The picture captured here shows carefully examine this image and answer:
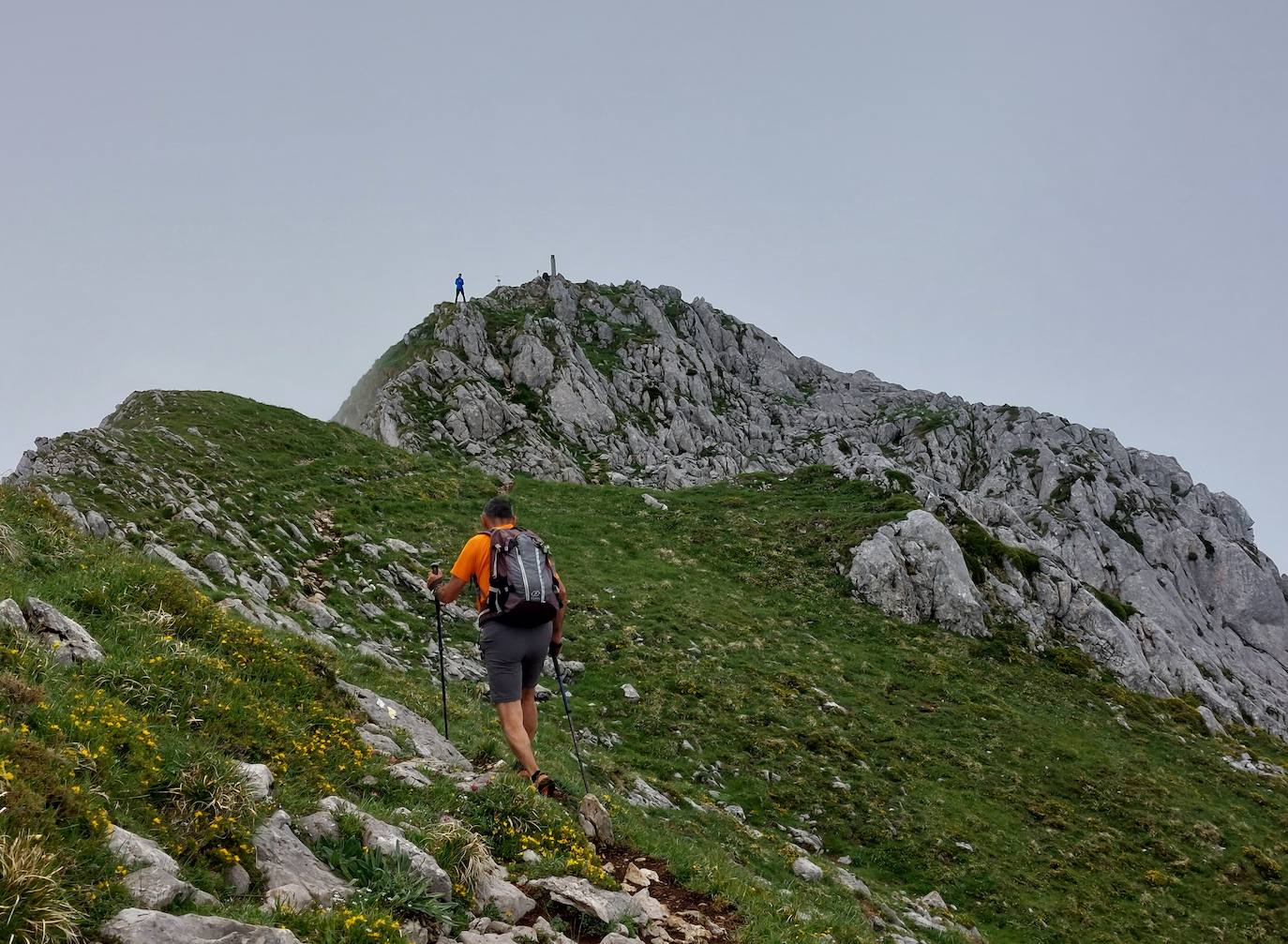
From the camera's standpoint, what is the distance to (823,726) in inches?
931

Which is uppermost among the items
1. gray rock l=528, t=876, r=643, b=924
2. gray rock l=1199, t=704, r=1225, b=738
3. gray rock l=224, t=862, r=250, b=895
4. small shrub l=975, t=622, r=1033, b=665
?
small shrub l=975, t=622, r=1033, b=665

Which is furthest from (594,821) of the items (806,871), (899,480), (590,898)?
(899,480)

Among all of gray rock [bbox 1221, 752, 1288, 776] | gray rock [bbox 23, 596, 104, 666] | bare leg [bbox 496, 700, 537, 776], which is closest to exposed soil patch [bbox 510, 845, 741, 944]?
bare leg [bbox 496, 700, 537, 776]

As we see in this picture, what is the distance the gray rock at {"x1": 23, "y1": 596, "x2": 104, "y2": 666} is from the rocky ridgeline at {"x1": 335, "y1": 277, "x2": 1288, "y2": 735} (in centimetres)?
3409

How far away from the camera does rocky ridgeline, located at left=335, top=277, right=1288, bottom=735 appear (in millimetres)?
40438

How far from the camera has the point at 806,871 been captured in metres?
14.7

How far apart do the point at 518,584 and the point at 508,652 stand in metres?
1.05

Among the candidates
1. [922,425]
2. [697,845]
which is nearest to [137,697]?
[697,845]

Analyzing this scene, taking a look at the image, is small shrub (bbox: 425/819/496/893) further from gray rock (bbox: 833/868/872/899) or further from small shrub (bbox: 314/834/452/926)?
gray rock (bbox: 833/868/872/899)

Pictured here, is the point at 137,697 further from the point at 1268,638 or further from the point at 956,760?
the point at 1268,638

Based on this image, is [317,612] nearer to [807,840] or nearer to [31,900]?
[807,840]

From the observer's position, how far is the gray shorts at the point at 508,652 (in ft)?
32.8

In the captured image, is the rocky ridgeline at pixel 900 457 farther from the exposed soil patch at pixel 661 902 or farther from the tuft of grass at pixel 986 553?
the exposed soil patch at pixel 661 902

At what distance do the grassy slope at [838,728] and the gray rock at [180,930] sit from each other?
5.95 m
